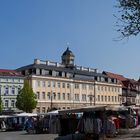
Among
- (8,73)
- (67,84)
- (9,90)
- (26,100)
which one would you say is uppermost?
(8,73)

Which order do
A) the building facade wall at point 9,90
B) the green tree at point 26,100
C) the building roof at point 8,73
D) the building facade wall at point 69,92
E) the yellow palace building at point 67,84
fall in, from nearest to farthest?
1. the green tree at point 26,100
2. the building facade wall at point 9,90
3. the building roof at point 8,73
4. the yellow palace building at point 67,84
5. the building facade wall at point 69,92

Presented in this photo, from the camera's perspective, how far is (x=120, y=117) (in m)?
35.4

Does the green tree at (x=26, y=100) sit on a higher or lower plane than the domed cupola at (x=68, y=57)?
lower

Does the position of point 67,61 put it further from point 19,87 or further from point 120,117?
point 120,117

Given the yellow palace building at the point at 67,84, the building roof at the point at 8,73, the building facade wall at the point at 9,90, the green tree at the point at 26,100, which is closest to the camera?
the green tree at the point at 26,100

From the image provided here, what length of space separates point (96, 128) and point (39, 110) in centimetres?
7975

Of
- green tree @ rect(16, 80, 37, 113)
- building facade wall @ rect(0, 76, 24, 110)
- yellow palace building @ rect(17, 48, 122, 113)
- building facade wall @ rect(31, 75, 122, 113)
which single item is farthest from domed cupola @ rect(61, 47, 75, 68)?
green tree @ rect(16, 80, 37, 113)

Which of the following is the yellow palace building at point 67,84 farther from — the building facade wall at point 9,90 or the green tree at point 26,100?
the green tree at point 26,100

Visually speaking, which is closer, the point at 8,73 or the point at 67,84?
the point at 8,73

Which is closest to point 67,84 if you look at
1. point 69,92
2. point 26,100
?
point 69,92

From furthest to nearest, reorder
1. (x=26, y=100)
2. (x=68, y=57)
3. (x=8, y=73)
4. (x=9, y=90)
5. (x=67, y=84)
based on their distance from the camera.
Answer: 1. (x=68, y=57)
2. (x=67, y=84)
3. (x=8, y=73)
4. (x=9, y=90)
5. (x=26, y=100)

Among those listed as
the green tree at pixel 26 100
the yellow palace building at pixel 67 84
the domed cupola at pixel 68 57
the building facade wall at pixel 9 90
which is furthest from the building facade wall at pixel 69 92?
the green tree at pixel 26 100

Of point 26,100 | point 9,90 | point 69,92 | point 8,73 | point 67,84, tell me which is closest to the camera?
point 26,100

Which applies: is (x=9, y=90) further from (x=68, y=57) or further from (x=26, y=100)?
(x=68, y=57)
